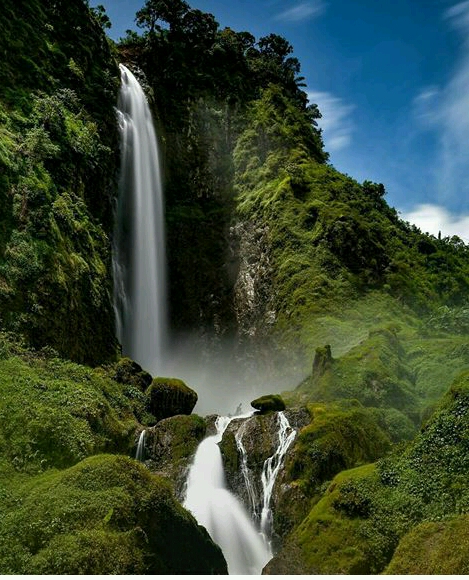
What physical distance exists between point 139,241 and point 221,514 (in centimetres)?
2761

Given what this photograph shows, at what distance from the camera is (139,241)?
43312mm

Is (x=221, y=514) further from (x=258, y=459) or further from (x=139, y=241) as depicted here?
(x=139, y=241)

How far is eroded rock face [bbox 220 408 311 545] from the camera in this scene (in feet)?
60.5

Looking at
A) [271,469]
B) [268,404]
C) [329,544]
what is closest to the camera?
[329,544]

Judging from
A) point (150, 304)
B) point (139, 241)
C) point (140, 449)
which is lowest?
point (140, 449)

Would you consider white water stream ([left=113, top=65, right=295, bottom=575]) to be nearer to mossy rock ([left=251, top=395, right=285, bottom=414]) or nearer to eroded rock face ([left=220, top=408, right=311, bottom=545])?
eroded rock face ([left=220, top=408, right=311, bottom=545])

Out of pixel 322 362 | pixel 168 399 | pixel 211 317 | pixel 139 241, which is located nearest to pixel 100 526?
pixel 168 399

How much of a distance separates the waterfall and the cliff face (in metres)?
8.48

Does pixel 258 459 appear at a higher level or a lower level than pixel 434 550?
higher

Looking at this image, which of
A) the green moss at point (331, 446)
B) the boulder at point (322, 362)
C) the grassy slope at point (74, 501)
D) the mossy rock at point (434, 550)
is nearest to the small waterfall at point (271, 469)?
the green moss at point (331, 446)

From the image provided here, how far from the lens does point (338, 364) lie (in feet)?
85.6

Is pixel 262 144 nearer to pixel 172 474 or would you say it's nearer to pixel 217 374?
pixel 217 374

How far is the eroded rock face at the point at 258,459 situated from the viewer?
1844cm

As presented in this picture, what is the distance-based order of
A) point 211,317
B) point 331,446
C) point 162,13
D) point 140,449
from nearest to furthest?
1. point 331,446
2. point 140,449
3. point 211,317
4. point 162,13
